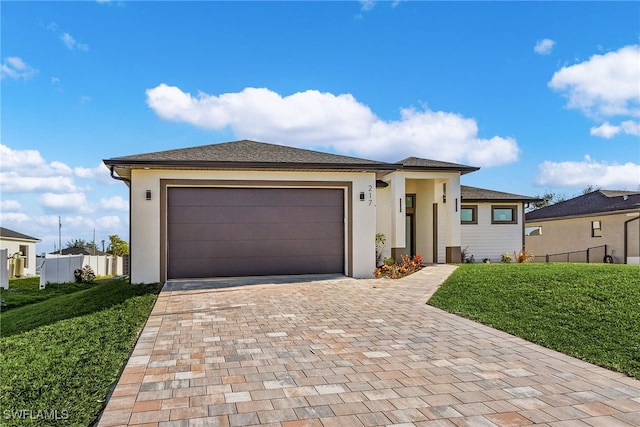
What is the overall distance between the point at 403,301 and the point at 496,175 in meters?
16.6

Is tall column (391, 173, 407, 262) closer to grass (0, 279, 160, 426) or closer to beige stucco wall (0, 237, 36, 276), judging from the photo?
grass (0, 279, 160, 426)

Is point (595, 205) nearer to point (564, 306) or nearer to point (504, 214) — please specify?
point (504, 214)

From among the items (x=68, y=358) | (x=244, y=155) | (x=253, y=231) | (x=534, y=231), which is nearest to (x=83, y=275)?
(x=253, y=231)

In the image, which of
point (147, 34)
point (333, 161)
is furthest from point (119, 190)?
point (333, 161)

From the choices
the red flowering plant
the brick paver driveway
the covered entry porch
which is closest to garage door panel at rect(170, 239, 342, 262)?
the red flowering plant

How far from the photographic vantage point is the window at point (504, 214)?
17.6 m

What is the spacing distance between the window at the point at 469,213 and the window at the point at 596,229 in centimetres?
761

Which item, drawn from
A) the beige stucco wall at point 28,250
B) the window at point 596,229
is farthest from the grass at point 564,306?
the beige stucco wall at point 28,250

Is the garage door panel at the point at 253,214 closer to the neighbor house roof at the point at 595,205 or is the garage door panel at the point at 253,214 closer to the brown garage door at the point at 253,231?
the brown garage door at the point at 253,231

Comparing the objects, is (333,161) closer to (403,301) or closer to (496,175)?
(403,301)

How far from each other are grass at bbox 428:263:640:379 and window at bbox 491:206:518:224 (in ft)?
25.0

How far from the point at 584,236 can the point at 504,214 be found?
6332 millimetres

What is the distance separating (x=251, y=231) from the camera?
11.5 meters

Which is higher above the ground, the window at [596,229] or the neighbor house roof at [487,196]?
the neighbor house roof at [487,196]
